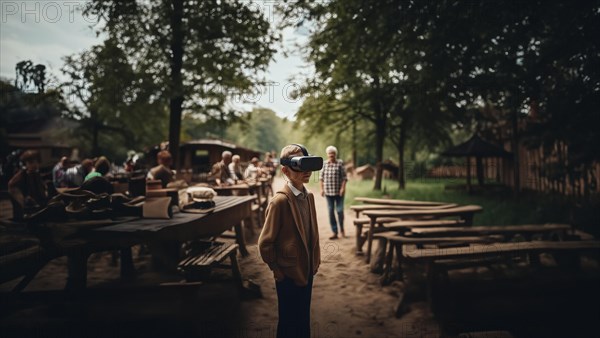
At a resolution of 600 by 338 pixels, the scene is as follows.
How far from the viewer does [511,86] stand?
3652 mm

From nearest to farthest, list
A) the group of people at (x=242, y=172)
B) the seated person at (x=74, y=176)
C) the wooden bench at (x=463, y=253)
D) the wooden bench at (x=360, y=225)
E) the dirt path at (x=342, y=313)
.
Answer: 1. the dirt path at (x=342, y=313)
2. the wooden bench at (x=463, y=253)
3. the group of people at (x=242, y=172)
4. the wooden bench at (x=360, y=225)
5. the seated person at (x=74, y=176)

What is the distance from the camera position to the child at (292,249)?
1569 mm

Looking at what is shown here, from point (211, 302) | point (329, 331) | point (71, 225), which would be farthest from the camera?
point (211, 302)

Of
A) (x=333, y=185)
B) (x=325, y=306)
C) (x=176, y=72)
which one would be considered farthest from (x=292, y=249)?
(x=176, y=72)

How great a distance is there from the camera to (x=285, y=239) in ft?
5.24

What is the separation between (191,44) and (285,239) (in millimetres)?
9298

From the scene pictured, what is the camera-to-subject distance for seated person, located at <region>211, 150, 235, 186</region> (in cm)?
280

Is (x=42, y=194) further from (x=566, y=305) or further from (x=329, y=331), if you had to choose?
(x=566, y=305)

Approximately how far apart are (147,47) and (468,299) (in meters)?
10.3

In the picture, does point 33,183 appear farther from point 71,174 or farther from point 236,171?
point 71,174

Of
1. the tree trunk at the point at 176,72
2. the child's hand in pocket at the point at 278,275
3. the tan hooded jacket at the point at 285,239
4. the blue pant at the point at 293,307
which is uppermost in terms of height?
the tree trunk at the point at 176,72

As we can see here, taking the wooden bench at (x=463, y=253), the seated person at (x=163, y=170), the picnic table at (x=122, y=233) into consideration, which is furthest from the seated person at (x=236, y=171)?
the wooden bench at (x=463, y=253)

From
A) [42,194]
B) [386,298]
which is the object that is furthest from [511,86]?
[42,194]

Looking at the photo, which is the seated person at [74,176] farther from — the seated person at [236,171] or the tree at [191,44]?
the seated person at [236,171]
